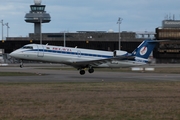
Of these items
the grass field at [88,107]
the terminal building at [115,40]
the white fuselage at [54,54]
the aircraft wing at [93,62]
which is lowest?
the grass field at [88,107]

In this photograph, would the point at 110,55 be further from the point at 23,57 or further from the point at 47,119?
the point at 47,119

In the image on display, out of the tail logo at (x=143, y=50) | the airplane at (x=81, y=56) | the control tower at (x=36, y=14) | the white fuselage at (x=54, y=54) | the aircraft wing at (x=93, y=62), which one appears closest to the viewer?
the white fuselage at (x=54, y=54)

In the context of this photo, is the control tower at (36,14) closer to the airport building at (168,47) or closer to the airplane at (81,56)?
the airport building at (168,47)

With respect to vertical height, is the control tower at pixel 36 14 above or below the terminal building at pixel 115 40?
above

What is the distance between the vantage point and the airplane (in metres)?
47.9

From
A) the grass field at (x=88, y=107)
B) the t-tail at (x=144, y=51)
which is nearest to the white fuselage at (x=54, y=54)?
the t-tail at (x=144, y=51)

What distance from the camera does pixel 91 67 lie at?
51469 millimetres

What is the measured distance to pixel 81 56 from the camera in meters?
50.5

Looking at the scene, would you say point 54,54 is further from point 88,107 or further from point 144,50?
point 88,107

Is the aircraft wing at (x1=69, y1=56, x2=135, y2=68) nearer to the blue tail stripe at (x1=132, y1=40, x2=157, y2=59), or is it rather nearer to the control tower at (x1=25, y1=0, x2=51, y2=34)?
the blue tail stripe at (x1=132, y1=40, x2=157, y2=59)

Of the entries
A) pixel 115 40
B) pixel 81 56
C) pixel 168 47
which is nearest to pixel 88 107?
pixel 81 56

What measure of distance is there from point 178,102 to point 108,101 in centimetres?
326

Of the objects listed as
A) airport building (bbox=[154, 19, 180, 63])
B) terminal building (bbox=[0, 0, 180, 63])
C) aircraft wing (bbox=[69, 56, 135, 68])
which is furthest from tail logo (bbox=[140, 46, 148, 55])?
airport building (bbox=[154, 19, 180, 63])

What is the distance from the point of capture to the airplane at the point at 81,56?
47.9 m
